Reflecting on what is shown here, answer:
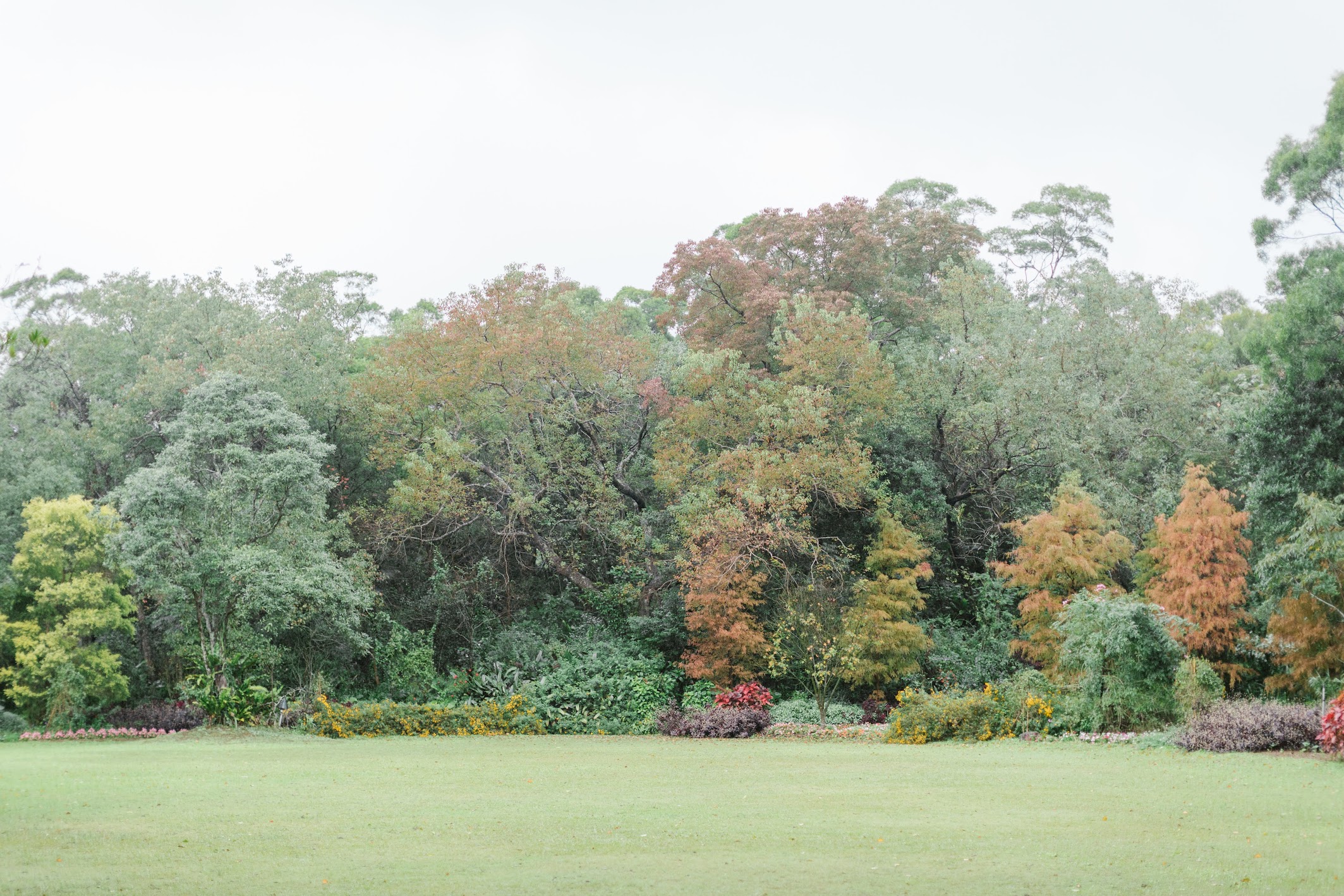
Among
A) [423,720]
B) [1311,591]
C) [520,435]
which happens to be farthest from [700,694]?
[1311,591]

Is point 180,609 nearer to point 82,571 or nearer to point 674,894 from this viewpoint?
point 82,571

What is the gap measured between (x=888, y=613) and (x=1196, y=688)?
6.82 metres

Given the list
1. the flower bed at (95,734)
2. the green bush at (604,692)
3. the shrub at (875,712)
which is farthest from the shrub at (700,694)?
the flower bed at (95,734)

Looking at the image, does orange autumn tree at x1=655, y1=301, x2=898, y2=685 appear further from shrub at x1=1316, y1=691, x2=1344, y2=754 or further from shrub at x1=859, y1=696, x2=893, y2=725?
shrub at x1=1316, y1=691, x2=1344, y2=754

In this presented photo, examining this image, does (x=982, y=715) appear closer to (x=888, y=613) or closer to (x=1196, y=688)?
(x=1196, y=688)

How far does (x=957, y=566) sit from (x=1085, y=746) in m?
11.1

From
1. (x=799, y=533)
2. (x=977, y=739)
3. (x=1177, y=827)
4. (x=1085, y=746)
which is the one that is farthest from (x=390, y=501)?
(x=1177, y=827)

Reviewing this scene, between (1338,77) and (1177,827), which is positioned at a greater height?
(1338,77)

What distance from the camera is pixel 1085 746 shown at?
1538 cm

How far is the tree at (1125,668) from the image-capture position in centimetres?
1570

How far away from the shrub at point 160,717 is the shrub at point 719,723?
29.2ft

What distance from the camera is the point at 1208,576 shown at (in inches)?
740

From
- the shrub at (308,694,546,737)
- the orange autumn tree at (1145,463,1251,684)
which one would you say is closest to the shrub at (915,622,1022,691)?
the orange autumn tree at (1145,463,1251,684)

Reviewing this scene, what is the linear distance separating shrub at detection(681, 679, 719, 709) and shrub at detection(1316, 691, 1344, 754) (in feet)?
37.1
